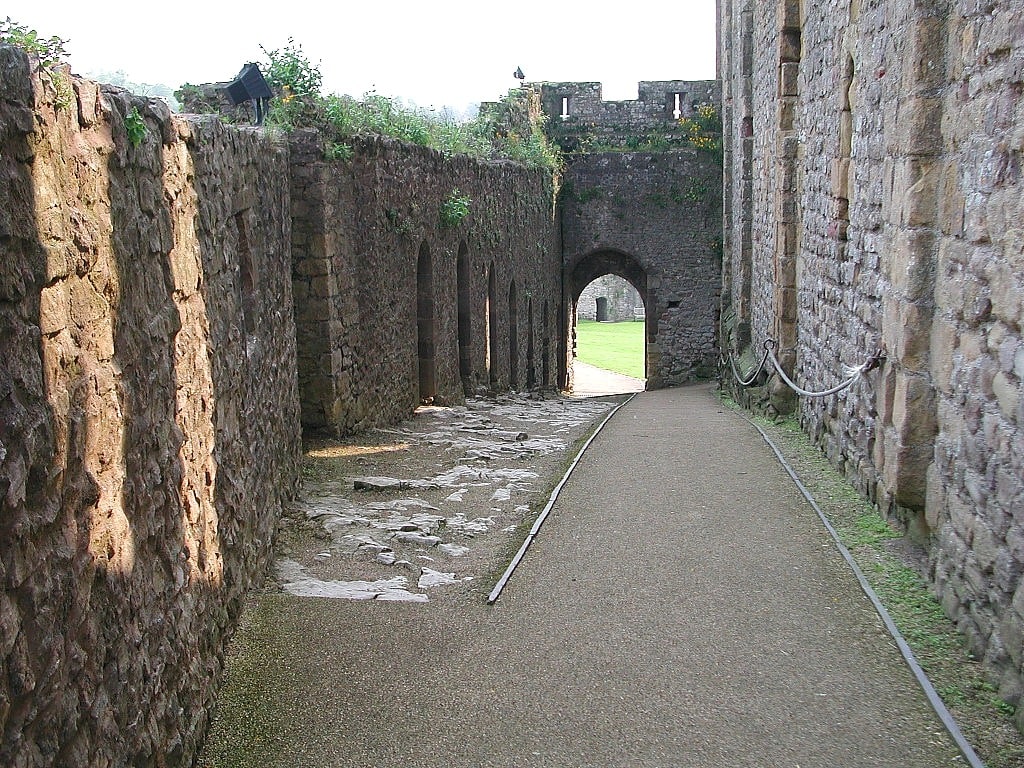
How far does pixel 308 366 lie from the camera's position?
1055cm

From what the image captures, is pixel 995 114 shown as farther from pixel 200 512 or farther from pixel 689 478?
pixel 689 478

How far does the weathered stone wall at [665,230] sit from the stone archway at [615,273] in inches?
6.8

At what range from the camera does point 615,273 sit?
25578 millimetres

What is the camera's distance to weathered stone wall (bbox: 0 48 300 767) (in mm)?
2908

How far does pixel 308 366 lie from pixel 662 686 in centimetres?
625

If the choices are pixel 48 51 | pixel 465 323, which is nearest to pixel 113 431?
pixel 48 51

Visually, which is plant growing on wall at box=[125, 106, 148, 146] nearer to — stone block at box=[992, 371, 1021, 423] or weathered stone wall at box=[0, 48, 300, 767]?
weathered stone wall at box=[0, 48, 300, 767]

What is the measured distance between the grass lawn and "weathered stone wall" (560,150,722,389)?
20.0ft

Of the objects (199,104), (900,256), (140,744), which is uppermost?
(199,104)

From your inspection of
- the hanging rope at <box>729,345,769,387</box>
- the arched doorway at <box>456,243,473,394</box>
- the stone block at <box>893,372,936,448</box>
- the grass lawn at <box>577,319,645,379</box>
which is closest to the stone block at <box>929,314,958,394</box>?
the stone block at <box>893,372,936,448</box>

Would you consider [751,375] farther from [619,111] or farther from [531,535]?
[619,111]

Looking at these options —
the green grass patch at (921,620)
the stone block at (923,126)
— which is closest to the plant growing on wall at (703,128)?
the green grass patch at (921,620)

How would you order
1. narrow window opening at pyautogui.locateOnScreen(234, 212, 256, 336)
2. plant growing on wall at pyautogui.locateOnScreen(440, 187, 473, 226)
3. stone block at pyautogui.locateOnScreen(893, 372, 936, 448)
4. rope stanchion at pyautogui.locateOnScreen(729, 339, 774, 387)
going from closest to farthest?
1. stone block at pyautogui.locateOnScreen(893, 372, 936, 448)
2. narrow window opening at pyautogui.locateOnScreen(234, 212, 256, 336)
3. rope stanchion at pyautogui.locateOnScreen(729, 339, 774, 387)
4. plant growing on wall at pyautogui.locateOnScreen(440, 187, 473, 226)

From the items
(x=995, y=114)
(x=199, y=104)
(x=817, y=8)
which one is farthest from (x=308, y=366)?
(x=995, y=114)
